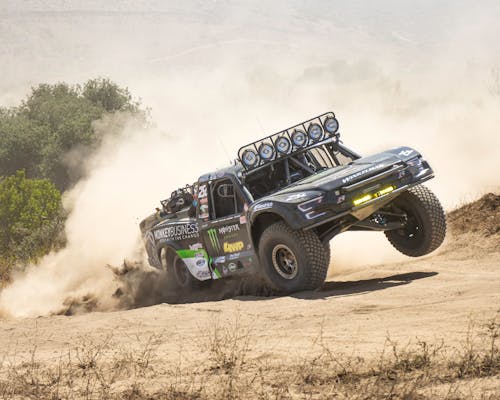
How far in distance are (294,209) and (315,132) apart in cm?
198

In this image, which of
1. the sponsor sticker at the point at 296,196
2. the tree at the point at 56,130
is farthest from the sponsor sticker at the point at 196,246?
the tree at the point at 56,130

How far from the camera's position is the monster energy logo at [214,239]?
459 inches

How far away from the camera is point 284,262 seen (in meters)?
Answer: 10.6

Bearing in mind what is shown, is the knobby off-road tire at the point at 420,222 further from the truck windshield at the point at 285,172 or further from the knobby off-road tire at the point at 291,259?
the knobby off-road tire at the point at 291,259

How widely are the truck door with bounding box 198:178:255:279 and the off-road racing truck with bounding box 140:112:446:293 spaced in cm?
1

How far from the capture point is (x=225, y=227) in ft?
37.5

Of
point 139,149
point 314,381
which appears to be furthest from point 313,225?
point 139,149

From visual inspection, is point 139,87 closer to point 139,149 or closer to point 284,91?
point 284,91

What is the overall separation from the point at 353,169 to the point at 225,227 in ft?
6.22

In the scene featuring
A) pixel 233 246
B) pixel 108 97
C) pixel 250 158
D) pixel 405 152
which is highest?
pixel 108 97

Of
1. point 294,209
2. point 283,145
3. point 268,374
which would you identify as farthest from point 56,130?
point 268,374

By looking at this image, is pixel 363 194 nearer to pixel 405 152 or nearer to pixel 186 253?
pixel 405 152

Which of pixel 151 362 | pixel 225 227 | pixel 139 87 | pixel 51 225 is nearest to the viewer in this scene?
pixel 151 362

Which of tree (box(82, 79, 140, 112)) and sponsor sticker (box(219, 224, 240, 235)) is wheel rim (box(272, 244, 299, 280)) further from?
A: tree (box(82, 79, 140, 112))
